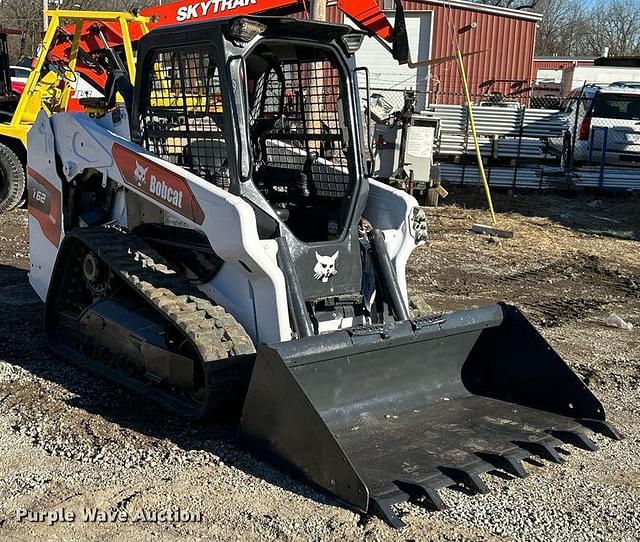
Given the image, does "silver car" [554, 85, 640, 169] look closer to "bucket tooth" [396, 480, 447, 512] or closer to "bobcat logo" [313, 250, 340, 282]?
"bobcat logo" [313, 250, 340, 282]

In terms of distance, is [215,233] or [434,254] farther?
[434,254]

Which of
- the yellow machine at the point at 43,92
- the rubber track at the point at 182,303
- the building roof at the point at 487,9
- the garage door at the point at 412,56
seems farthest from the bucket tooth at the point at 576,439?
the building roof at the point at 487,9

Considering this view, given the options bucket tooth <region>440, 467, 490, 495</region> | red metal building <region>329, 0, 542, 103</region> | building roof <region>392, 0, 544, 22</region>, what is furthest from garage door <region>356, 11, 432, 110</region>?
bucket tooth <region>440, 467, 490, 495</region>

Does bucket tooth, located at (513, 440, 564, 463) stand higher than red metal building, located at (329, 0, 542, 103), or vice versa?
red metal building, located at (329, 0, 542, 103)

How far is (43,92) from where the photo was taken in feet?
38.4

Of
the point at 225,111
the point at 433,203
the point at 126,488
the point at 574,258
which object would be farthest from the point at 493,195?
the point at 126,488

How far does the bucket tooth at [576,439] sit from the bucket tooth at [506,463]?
1.38 feet

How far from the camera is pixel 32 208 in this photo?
6.76m

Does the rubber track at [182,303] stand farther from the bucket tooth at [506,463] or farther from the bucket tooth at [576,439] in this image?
the bucket tooth at [576,439]

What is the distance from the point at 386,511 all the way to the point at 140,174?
2610mm

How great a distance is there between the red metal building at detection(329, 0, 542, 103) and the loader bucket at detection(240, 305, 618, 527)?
65.7ft

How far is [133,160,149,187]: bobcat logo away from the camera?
526 cm

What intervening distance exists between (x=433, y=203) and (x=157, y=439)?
10266 mm

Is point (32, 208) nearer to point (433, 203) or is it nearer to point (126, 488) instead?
point (126, 488)
